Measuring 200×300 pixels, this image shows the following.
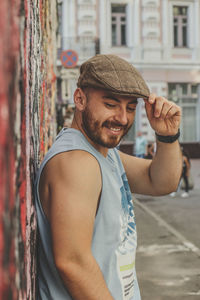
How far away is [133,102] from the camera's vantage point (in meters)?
1.39

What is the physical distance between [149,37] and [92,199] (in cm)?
1905

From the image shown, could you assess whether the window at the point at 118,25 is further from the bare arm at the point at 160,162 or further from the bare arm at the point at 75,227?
the bare arm at the point at 75,227

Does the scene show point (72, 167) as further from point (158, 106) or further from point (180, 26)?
point (180, 26)

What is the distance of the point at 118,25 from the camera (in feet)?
64.8

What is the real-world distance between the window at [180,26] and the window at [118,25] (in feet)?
8.13

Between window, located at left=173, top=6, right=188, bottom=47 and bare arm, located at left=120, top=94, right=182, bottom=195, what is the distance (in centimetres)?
1923

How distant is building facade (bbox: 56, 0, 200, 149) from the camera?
18844 mm

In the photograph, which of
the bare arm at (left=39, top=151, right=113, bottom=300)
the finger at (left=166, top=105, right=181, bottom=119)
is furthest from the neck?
the finger at (left=166, top=105, right=181, bottom=119)

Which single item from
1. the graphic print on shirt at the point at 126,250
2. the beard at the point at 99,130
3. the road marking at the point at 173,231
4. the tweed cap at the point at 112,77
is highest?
the tweed cap at the point at 112,77

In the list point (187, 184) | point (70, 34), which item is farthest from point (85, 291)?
point (70, 34)

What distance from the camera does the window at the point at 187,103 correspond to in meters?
19.9

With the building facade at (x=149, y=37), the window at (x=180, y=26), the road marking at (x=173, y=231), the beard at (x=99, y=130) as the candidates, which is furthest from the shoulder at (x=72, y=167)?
the window at (x=180, y=26)

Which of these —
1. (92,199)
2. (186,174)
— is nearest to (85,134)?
(92,199)

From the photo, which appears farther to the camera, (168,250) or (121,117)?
(168,250)
